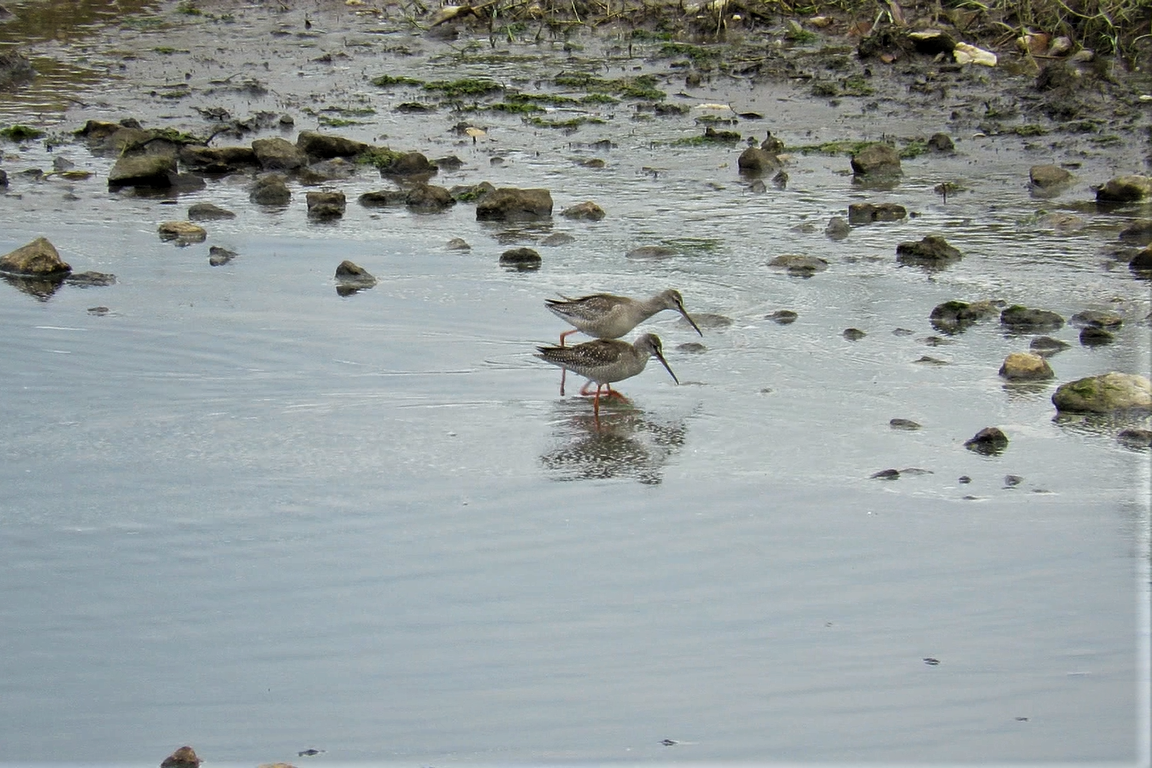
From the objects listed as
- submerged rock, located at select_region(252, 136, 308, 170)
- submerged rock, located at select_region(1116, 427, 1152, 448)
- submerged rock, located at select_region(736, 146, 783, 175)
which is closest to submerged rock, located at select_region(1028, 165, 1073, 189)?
submerged rock, located at select_region(736, 146, 783, 175)

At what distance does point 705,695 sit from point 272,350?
5.62 metres

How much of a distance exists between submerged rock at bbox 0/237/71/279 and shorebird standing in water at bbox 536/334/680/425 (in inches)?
186

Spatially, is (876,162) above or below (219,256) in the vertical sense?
above

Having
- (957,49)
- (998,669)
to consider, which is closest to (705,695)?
(998,669)

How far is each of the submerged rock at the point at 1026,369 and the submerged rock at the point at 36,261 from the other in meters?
7.54

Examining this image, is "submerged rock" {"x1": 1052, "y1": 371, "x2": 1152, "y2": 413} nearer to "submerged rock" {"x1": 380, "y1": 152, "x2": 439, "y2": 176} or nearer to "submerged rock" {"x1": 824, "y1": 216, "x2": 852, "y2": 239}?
"submerged rock" {"x1": 824, "y1": 216, "x2": 852, "y2": 239}

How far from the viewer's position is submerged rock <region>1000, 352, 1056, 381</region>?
10344 millimetres

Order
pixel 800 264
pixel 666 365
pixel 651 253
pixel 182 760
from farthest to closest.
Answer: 1. pixel 651 253
2. pixel 800 264
3. pixel 666 365
4. pixel 182 760

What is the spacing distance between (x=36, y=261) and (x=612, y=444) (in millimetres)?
5870

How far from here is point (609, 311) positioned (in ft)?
36.9

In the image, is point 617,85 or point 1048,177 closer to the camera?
point 1048,177

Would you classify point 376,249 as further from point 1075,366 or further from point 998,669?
point 998,669

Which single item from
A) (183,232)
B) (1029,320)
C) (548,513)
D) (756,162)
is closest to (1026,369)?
(1029,320)

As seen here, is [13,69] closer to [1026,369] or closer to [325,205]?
[325,205]
